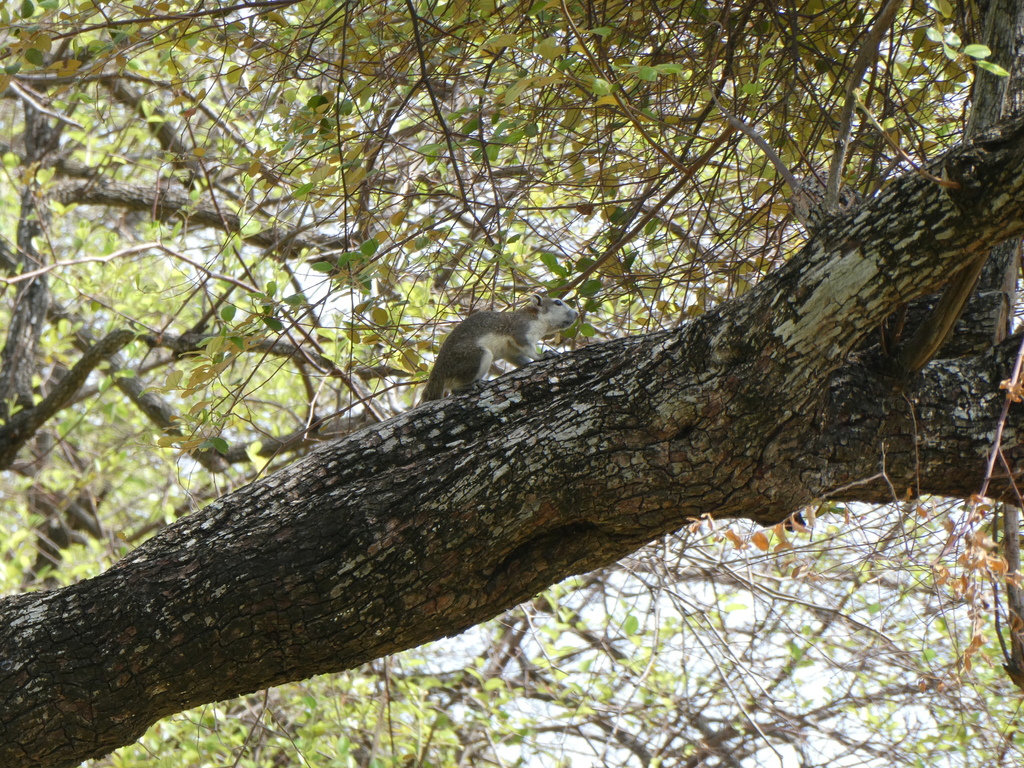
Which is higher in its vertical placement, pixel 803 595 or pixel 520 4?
pixel 520 4

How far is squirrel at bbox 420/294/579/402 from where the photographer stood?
12.7ft

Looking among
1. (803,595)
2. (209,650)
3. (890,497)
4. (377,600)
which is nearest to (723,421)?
(890,497)

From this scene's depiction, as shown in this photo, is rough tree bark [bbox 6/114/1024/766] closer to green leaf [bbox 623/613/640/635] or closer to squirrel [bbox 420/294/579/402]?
Answer: squirrel [bbox 420/294/579/402]

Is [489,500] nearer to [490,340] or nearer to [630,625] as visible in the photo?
[490,340]

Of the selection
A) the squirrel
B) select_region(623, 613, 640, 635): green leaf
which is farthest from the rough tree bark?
select_region(623, 613, 640, 635): green leaf

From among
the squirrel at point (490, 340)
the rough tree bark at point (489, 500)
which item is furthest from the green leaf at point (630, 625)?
the rough tree bark at point (489, 500)

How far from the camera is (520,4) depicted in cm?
334

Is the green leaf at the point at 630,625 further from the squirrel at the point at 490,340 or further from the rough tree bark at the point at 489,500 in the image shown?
the rough tree bark at the point at 489,500

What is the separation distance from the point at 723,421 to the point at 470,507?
0.68 meters

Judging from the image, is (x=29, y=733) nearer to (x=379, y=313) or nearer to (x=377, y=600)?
(x=377, y=600)

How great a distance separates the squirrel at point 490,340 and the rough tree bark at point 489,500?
0.96 m

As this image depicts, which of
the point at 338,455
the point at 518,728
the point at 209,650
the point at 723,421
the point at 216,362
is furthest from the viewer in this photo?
the point at 518,728

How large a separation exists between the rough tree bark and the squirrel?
957 mm

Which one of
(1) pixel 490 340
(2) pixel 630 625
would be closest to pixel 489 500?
(1) pixel 490 340
